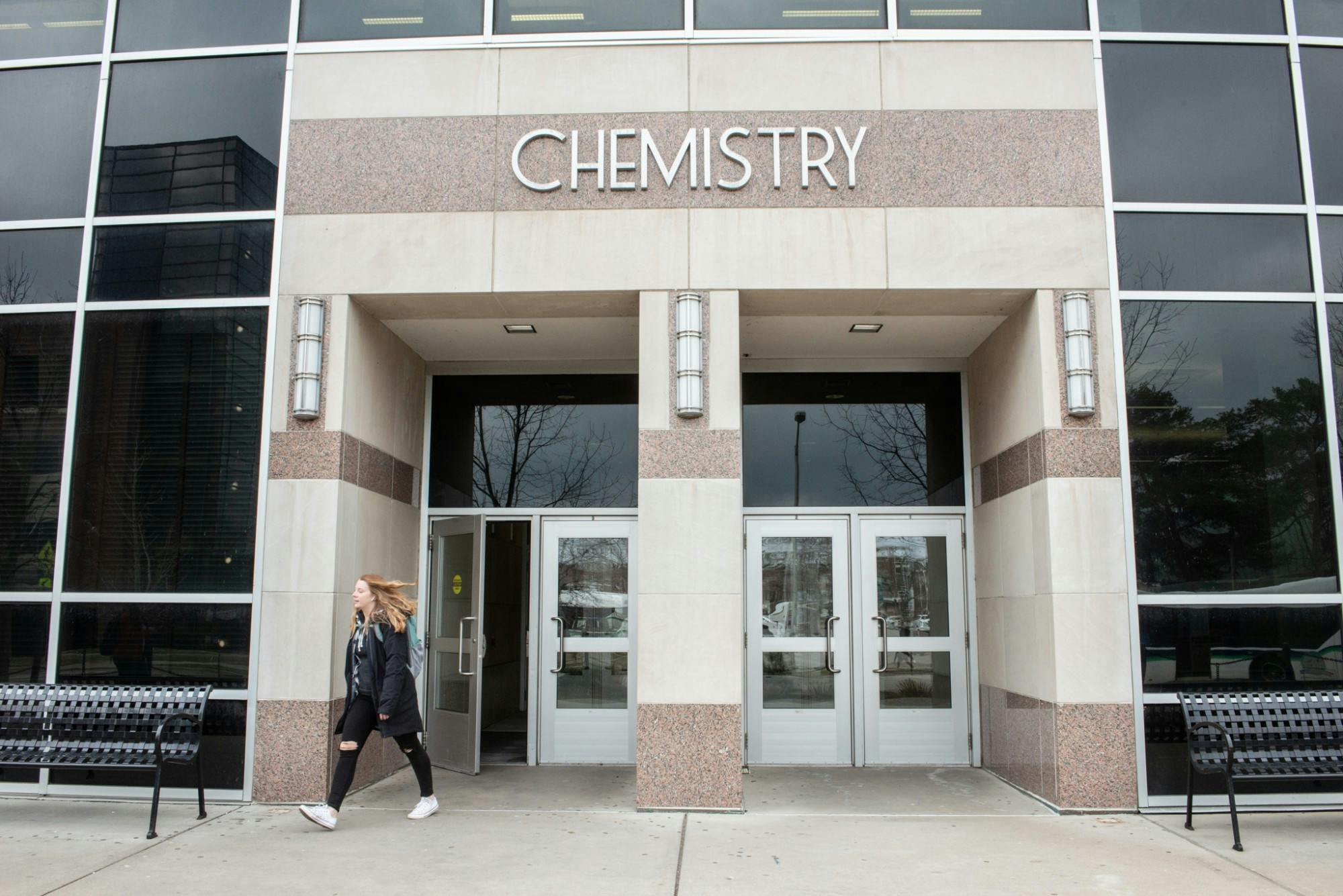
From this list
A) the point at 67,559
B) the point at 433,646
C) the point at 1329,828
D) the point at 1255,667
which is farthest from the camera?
the point at 433,646

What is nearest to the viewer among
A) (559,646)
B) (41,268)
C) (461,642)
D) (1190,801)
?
(1190,801)

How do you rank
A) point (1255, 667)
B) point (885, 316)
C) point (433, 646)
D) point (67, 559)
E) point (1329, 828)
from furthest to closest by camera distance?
point (433, 646), point (885, 316), point (67, 559), point (1255, 667), point (1329, 828)

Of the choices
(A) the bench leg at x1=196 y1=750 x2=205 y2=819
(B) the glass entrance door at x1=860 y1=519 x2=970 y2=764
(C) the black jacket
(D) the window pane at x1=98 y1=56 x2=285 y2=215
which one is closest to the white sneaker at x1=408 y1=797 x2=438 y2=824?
(C) the black jacket

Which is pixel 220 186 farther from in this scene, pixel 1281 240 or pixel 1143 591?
pixel 1281 240

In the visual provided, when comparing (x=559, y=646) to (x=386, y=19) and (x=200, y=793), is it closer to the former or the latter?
(x=200, y=793)

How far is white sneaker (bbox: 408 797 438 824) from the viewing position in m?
6.89

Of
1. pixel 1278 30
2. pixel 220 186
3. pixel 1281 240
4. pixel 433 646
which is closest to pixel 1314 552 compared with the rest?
pixel 1281 240

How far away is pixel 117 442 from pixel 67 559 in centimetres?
95

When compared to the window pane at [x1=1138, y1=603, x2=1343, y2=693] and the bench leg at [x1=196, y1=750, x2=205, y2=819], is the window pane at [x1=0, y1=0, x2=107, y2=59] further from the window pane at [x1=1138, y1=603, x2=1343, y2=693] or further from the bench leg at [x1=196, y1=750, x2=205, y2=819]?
the window pane at [x1=1138, y1=603, x2=1343, y2=693]

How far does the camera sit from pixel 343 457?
7.59 meters

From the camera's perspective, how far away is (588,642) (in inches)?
362

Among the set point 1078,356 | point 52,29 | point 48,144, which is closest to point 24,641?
point 48,144

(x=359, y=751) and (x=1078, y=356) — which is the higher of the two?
(x=1078, y=356)

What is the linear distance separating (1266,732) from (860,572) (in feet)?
11.3
